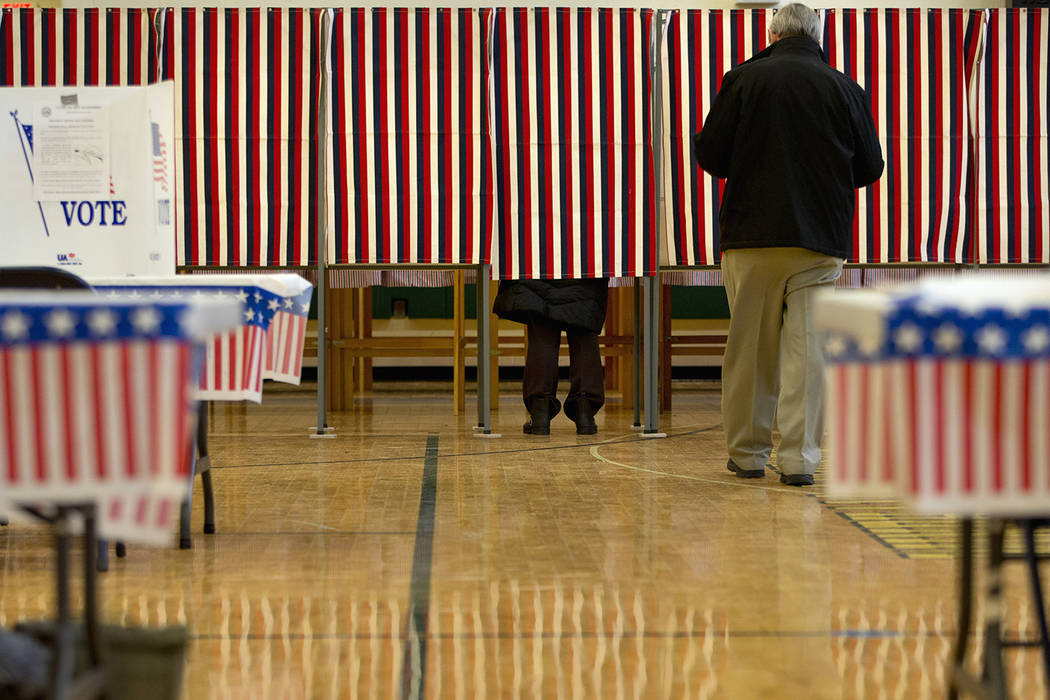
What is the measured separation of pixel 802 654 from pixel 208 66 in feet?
14.7

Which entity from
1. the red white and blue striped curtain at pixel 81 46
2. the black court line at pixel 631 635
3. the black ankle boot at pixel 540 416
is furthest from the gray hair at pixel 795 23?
the red white and blue striped curtain at pixel 81 46

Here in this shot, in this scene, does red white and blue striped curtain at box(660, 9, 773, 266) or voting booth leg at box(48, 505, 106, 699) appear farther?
red white and blue striped curtain at box(660, 9, 773, 266)

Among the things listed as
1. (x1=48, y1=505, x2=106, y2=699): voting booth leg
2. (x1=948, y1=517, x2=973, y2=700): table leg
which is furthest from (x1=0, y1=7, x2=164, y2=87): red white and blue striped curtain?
(x1=948, y1=517, x2=973, y2=700): table leg

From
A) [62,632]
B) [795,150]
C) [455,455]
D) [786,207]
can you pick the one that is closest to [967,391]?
[62,632]

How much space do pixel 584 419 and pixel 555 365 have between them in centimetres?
29

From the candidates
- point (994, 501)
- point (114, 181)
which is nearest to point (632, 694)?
point (994, 501)

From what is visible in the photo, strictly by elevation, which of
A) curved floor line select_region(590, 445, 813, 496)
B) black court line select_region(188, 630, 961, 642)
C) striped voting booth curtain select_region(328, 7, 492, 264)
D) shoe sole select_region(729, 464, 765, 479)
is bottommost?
black court line select_region(188, 630, 961, 642)

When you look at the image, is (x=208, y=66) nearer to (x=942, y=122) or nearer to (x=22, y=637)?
(x=942, y=122)

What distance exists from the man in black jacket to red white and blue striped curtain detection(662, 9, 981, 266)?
170cm

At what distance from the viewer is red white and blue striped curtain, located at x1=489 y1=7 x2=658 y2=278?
18.4ft

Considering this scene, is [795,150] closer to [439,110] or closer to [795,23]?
[795,23]

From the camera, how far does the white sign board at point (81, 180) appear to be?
3.00m

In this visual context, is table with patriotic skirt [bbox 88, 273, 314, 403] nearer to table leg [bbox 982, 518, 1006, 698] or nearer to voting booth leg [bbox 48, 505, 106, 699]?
voting booth leg [bbox 48, 505, 106, 699]

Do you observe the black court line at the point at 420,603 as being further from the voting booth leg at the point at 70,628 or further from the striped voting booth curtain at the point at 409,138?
the striped voting booth curtain at the point at 409,138
